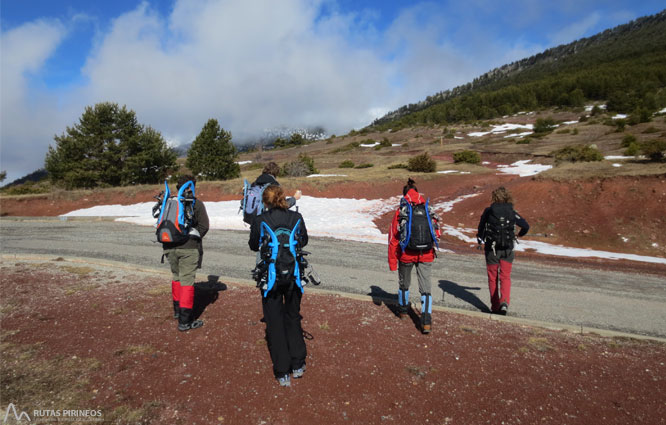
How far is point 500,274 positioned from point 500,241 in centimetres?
64

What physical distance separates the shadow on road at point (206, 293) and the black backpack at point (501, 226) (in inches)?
201

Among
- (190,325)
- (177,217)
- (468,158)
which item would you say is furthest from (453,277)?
(468,158)

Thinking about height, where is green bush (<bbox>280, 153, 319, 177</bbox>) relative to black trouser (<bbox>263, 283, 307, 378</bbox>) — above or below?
above

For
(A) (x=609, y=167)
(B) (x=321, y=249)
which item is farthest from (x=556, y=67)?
(B) (x=321, y=249)

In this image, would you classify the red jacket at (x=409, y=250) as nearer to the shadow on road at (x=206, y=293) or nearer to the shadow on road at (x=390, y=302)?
the shadow on road at (x=390, y=302)

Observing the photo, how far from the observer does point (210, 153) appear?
33.9m

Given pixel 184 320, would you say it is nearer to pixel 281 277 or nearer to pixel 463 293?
pixel 281 277

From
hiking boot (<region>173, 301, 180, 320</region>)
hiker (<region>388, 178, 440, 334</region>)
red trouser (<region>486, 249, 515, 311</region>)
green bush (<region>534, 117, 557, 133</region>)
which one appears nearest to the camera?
hiker (<region>388, 178, 440, 334</region>)

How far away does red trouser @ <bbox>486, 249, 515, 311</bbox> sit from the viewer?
619cm

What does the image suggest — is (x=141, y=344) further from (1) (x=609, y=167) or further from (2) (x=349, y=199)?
(1) (x=609, y=167)

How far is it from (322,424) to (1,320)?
529cm

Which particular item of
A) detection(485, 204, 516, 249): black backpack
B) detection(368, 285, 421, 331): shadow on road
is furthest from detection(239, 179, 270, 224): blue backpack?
detection(485, 204, 516, 249): black backpack

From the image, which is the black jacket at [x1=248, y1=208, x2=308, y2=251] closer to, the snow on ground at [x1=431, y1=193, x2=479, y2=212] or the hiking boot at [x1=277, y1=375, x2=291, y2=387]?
the hiking boot at [x1=277, y1=375, x2=291, y2=387]
